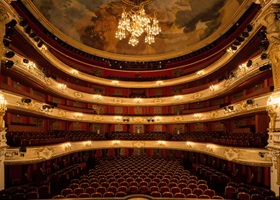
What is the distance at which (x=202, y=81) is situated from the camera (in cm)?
2673

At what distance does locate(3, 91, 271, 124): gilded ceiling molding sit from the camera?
1239 centimetres

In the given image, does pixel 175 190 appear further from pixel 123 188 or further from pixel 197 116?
pixel 197 116

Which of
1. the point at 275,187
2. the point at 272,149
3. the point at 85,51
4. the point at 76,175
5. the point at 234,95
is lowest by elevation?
the point at 76,175

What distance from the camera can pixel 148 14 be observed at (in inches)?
908

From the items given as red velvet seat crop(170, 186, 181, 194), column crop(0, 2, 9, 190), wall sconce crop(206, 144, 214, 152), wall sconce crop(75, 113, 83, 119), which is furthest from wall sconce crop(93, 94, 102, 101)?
Answer: red velvet seat crop(170, 186, 181, 194)

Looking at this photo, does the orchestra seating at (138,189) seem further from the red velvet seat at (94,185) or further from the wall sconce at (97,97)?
the wall sconce at (97,97)

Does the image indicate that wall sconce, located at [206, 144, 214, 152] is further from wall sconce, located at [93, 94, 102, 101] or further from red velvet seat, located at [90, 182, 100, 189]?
wall sconce, located at [93, 94, 102, 101]

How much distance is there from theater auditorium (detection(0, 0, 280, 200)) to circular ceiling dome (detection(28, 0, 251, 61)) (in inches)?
4.6

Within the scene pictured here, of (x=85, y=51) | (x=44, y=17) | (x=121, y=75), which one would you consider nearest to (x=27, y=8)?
(x=44, y=17)

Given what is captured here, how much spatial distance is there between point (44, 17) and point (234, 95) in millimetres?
18254

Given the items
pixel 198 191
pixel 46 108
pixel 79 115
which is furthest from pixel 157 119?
pixel 198 191

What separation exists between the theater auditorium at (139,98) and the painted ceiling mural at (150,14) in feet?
0.37

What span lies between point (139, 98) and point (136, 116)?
7.63ft

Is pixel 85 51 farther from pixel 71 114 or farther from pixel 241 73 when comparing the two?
pixel 241 73
